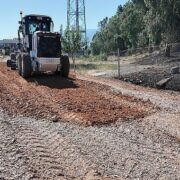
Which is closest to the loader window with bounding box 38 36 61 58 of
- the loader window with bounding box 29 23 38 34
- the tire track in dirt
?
the loader window with bounding box 29 23 38 34

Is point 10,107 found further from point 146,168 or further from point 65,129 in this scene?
point 146,168

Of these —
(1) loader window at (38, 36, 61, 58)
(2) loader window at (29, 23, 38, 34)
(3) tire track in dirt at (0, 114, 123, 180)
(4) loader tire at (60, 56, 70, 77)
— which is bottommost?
(3) tire track in dirt at (0, 114, 123, 180)

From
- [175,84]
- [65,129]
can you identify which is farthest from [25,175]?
[175,84]

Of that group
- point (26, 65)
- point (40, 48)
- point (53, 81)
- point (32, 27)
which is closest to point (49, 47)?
point (40, 48)

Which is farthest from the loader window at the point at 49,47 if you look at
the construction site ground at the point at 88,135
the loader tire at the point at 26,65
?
the construction site ground at the point at 88,135

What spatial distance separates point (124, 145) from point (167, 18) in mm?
34012

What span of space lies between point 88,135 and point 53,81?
11024mm

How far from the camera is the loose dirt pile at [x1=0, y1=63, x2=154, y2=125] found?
12.5 metres

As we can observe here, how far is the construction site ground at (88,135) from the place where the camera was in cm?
763

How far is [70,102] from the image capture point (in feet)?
48.2

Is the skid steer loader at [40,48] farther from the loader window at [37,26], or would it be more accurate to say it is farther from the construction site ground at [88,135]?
the construction site ground at [88,135]

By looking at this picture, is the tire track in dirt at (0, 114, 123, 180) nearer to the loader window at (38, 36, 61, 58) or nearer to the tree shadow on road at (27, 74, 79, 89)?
the tree shadow on road at (27, 74, 79, 89)

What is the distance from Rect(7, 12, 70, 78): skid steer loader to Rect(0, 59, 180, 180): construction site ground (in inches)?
164

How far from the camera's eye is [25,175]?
23.3ft
